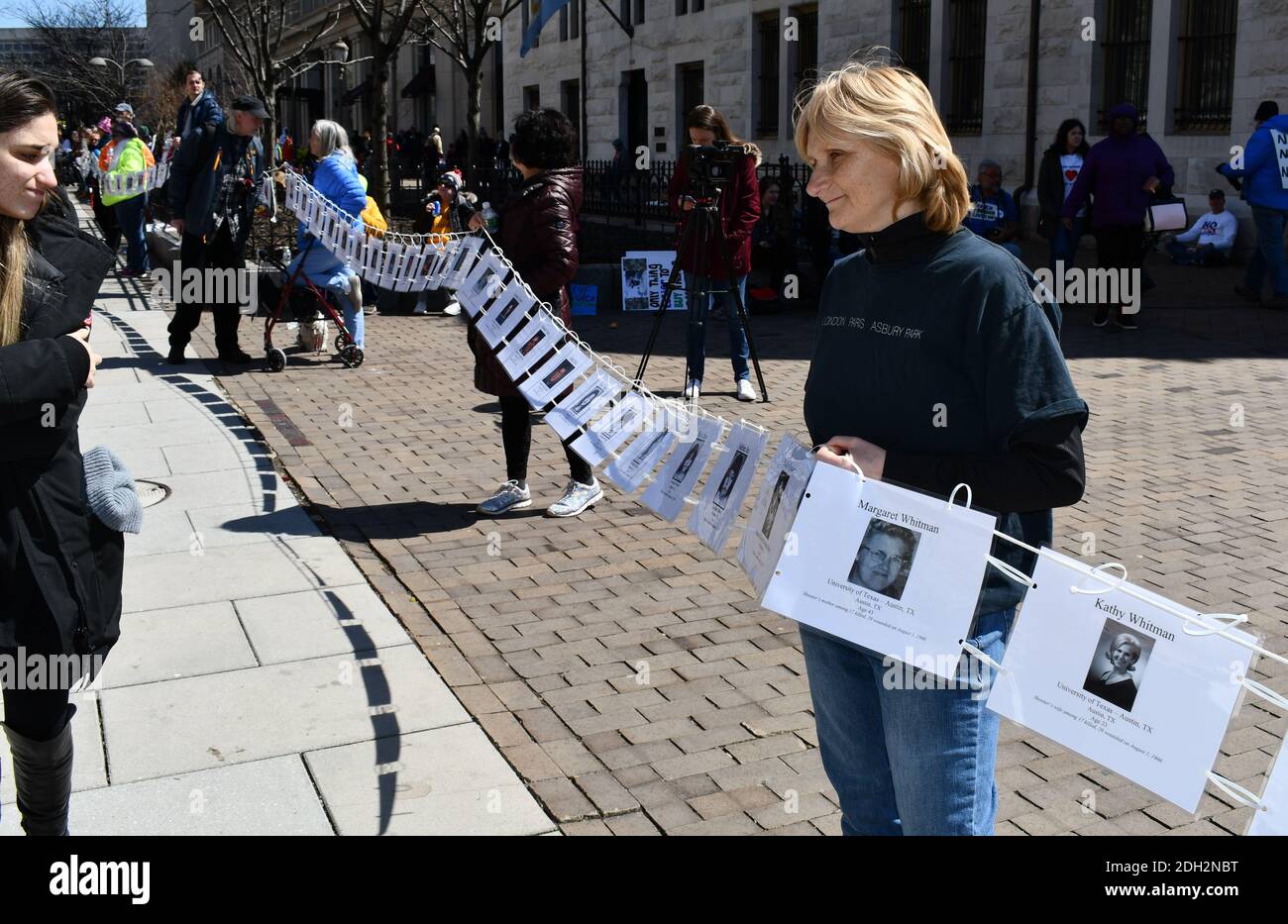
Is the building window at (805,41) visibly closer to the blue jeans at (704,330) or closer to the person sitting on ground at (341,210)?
the person sitting on ground at (341,210)

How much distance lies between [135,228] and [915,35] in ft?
50.3

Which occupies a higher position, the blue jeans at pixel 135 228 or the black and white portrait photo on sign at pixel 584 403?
the blue jeans at pixel 135 228

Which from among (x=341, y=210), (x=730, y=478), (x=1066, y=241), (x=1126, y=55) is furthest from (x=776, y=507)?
(x=1126, y=55)

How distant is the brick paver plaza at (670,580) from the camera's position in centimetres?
411

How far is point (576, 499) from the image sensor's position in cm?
720

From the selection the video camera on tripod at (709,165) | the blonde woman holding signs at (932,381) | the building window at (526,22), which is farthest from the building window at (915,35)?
the blonde woman holding signs at (932,381)

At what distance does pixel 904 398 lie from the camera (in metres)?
2.60

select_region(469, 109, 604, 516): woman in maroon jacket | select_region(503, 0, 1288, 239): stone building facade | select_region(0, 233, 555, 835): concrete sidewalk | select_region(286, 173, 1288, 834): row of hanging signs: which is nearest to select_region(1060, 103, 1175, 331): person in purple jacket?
select_region(503, 0, 1288, 239): stone building facade

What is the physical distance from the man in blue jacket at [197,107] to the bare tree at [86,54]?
3652 centimetres

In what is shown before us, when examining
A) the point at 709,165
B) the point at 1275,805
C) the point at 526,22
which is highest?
the point at 526,22

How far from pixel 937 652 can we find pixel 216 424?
7.65 m

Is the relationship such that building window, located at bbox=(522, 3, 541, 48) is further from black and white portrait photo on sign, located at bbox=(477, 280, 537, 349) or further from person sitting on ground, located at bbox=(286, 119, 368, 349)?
black and white portrait photo on sign, located at bbox=(477, 280, 537, 349)

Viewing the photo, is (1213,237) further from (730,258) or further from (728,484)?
(728,484)
